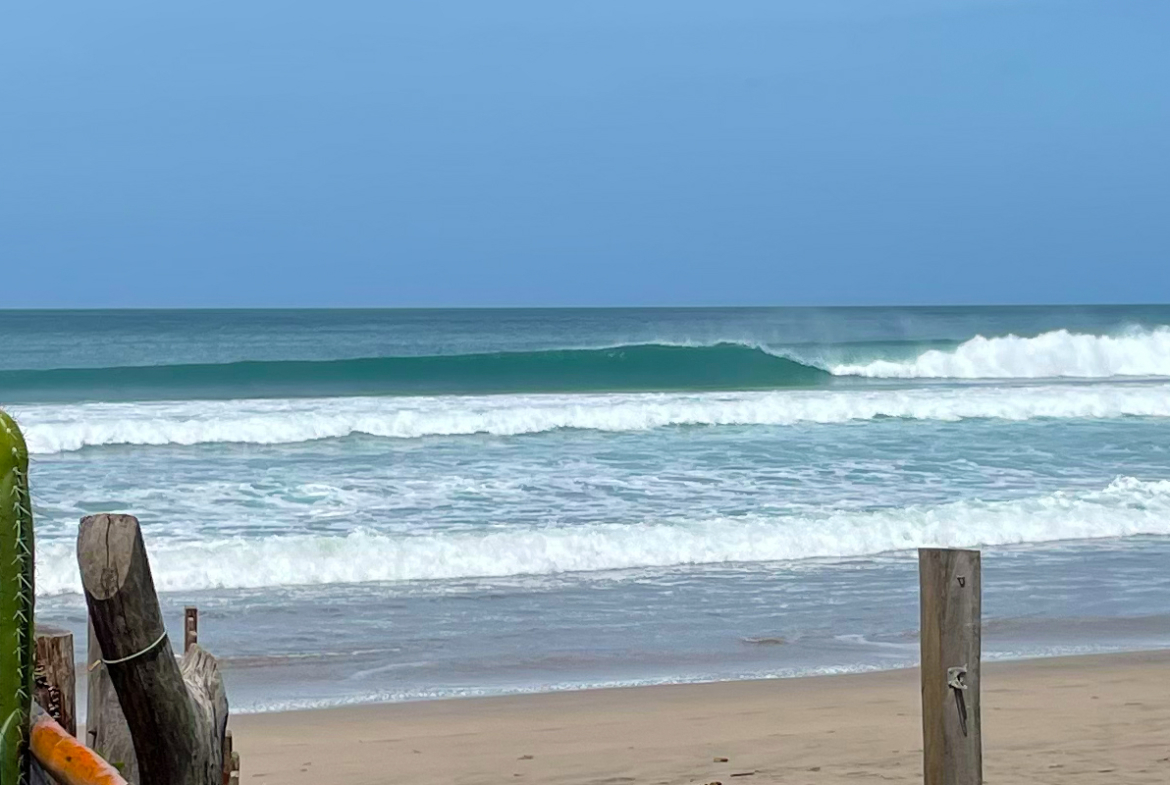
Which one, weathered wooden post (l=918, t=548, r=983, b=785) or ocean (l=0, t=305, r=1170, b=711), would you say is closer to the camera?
weathered wooden post (l=918, t=548, r=983, b=785)

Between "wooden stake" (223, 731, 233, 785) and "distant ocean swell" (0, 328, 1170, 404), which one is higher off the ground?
"distant ocean swell" (0, 328, 1170, 404)

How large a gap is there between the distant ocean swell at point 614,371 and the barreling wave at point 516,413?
9002 millimetres

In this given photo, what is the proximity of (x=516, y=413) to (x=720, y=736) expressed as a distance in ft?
38.0

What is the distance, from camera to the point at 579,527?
10430 millimetres

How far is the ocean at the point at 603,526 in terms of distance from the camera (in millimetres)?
7469

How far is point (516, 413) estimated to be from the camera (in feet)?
56.5

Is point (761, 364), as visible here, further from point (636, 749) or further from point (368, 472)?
point (636, 749)

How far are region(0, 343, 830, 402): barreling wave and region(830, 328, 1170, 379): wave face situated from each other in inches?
101

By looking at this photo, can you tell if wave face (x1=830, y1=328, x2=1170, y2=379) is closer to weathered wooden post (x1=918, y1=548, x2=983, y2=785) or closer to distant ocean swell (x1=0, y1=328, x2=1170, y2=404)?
distant ocean swell (x1=0, y1=328, x2=1170, y2=404)

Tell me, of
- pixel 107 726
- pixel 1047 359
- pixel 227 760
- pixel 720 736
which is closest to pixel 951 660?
pixel 227 760

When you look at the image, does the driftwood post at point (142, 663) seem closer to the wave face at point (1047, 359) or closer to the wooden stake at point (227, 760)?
the wooden stake at point (227, 760)

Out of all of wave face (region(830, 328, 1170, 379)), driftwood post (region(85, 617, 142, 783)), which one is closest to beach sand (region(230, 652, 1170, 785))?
driftwood post (region(85, 617, 142, 783))

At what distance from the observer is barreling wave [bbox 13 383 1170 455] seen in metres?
15.4

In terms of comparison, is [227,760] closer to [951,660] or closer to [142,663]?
[142,663]
